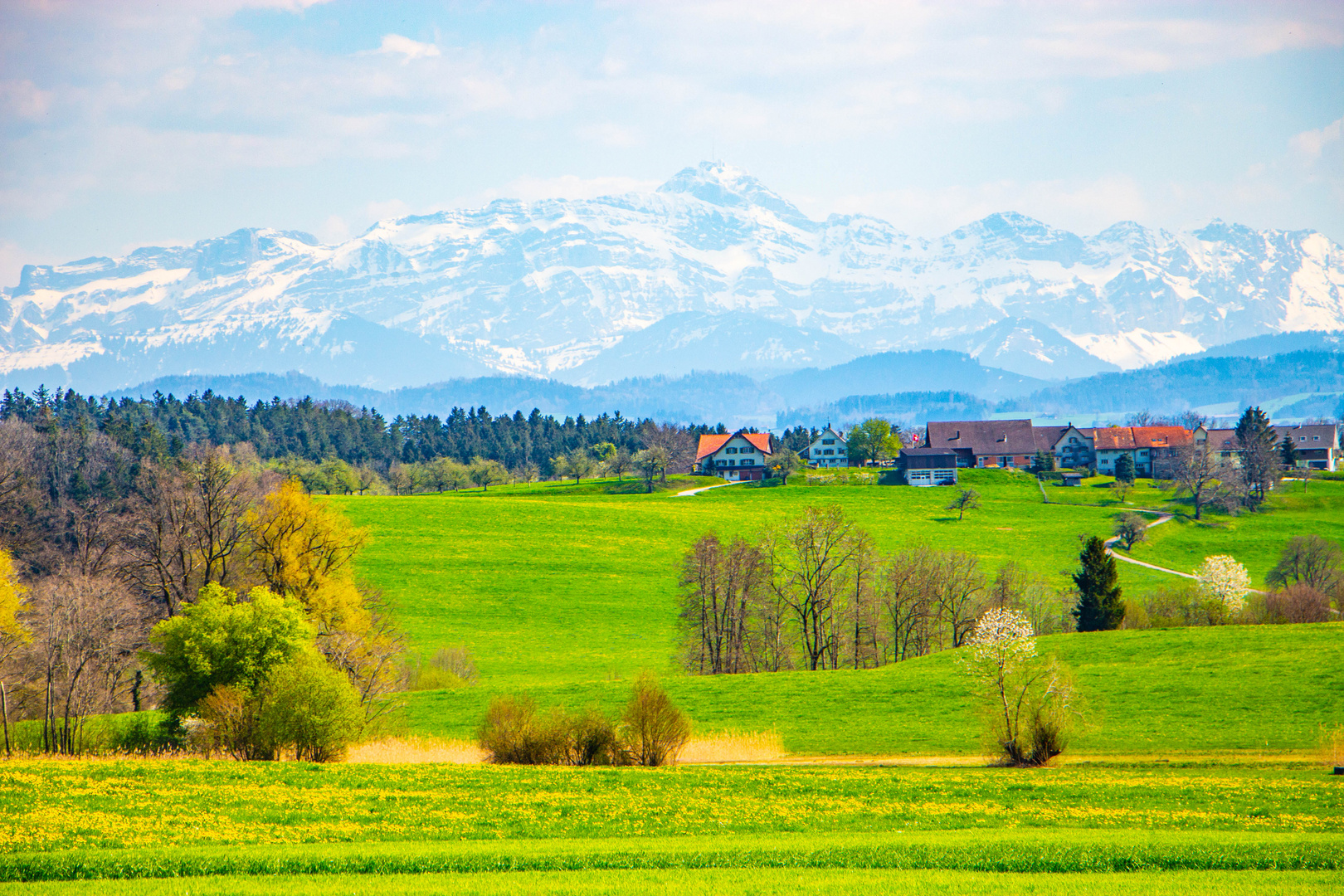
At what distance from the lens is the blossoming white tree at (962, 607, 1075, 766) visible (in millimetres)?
35375

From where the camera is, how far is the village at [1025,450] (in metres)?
138

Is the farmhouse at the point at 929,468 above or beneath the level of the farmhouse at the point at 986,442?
beneath

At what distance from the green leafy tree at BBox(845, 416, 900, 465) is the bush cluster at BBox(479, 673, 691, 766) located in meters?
120

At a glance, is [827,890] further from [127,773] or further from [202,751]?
[202,751]

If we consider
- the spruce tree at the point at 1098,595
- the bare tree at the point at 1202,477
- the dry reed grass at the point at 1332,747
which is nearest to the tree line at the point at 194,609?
the dry reed grass at the point at 1332,747

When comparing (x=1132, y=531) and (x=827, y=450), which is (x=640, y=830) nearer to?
(x=1132, y=531)

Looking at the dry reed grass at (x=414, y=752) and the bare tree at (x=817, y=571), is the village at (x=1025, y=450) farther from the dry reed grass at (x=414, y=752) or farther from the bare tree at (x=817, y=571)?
the dry reed grass at (x=414, y=752)

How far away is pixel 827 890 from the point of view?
18422mm

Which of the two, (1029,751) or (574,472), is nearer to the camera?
(1029,751)

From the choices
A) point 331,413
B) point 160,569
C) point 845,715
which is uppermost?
point 331,413

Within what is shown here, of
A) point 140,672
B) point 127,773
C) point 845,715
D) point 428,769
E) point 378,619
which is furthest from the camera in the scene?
point 378,619

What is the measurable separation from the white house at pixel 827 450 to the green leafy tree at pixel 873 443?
46.5 ft

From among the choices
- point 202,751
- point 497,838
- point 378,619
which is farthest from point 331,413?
point 497,838

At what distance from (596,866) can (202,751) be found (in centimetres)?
2065
